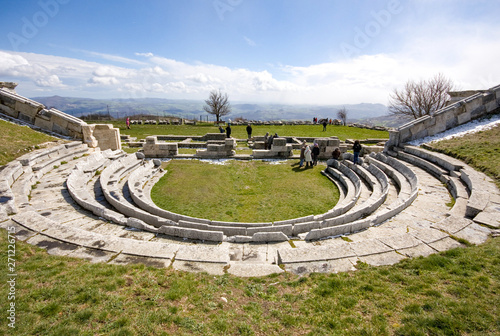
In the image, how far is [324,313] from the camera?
3.73 m

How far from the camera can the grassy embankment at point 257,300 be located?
132 inches

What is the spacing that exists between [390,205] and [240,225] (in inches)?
218

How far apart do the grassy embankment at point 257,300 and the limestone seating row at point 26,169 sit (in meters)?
3.20

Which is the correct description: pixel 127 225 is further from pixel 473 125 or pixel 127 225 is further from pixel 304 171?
pixel 473 125

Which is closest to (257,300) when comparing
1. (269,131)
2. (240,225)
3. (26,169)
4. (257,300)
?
(257,300)

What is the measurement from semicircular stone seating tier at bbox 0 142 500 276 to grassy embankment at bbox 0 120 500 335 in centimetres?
43

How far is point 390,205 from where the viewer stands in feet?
28.3

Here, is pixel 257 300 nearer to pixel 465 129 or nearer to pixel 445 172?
pixel 445 172

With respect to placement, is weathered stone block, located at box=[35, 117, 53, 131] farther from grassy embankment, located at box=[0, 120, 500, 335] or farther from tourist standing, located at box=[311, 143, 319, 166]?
tourist standing, located at box=[311, 143, 319, 166]

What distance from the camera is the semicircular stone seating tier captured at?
16.9ft

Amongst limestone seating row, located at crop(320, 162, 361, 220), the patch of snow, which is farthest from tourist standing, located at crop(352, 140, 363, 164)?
the patch of snow

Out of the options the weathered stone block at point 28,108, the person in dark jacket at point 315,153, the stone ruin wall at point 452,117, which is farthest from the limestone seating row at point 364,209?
the weathered stone block at point 28,108

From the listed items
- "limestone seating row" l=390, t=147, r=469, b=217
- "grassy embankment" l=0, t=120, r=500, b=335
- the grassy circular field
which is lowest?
the grassy circular field

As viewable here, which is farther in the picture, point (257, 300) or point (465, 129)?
point (465, 129)
